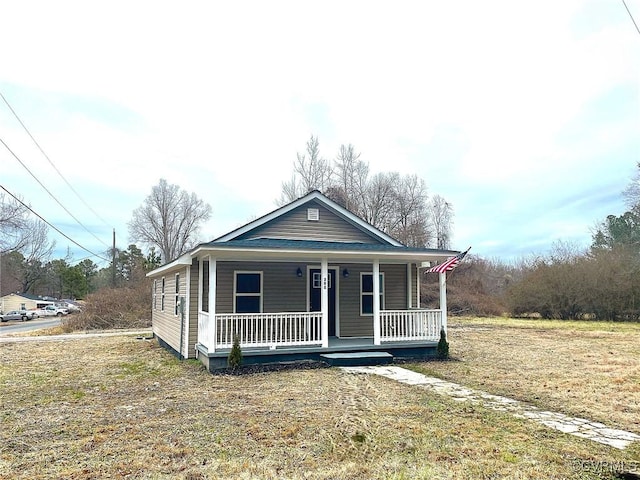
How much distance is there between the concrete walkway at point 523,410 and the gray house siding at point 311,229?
4.27 metres

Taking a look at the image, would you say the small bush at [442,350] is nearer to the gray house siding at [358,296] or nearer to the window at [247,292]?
the gray house siding at [358,296]

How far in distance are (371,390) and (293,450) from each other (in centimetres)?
299

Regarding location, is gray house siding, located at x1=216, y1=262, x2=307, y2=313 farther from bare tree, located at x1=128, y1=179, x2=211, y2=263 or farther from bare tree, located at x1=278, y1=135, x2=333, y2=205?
bare tree, located at x1=128, y1=179, x2=211, y2=263

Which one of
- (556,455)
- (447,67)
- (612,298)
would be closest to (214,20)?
(447,67)

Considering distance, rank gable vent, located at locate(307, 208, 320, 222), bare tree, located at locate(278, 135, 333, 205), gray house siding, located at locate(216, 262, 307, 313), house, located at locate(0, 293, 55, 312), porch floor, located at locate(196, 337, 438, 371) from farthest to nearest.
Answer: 1. house, located at locate(0, 293, 55, 312)
2. bare tree, located at locate(278, 135, 333, 205)
3. gable vent, located at locate(307, 208, 320, 222)
4. gray house siding, located at locate(216, 262, 307, 313)
5. porch floor, located at locate(196, 337, 438, 371)

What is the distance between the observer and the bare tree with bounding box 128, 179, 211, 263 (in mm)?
41000

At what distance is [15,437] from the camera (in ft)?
16.6

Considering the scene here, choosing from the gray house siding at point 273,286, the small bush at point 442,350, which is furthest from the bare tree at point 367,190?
the small bush at point 442,350

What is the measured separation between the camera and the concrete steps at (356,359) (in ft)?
31.7

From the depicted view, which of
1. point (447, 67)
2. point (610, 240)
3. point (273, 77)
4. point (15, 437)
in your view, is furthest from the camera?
point (610, 240)

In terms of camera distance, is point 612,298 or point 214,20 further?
point 612,298

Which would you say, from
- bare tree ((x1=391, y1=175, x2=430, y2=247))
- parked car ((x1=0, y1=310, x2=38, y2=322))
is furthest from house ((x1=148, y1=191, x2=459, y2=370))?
parked car ((x1=0, y1=310, x2=38, y2=322))

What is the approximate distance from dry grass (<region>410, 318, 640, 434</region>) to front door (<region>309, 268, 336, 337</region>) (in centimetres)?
307

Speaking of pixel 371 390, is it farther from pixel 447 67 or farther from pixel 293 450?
pixel 447 67
